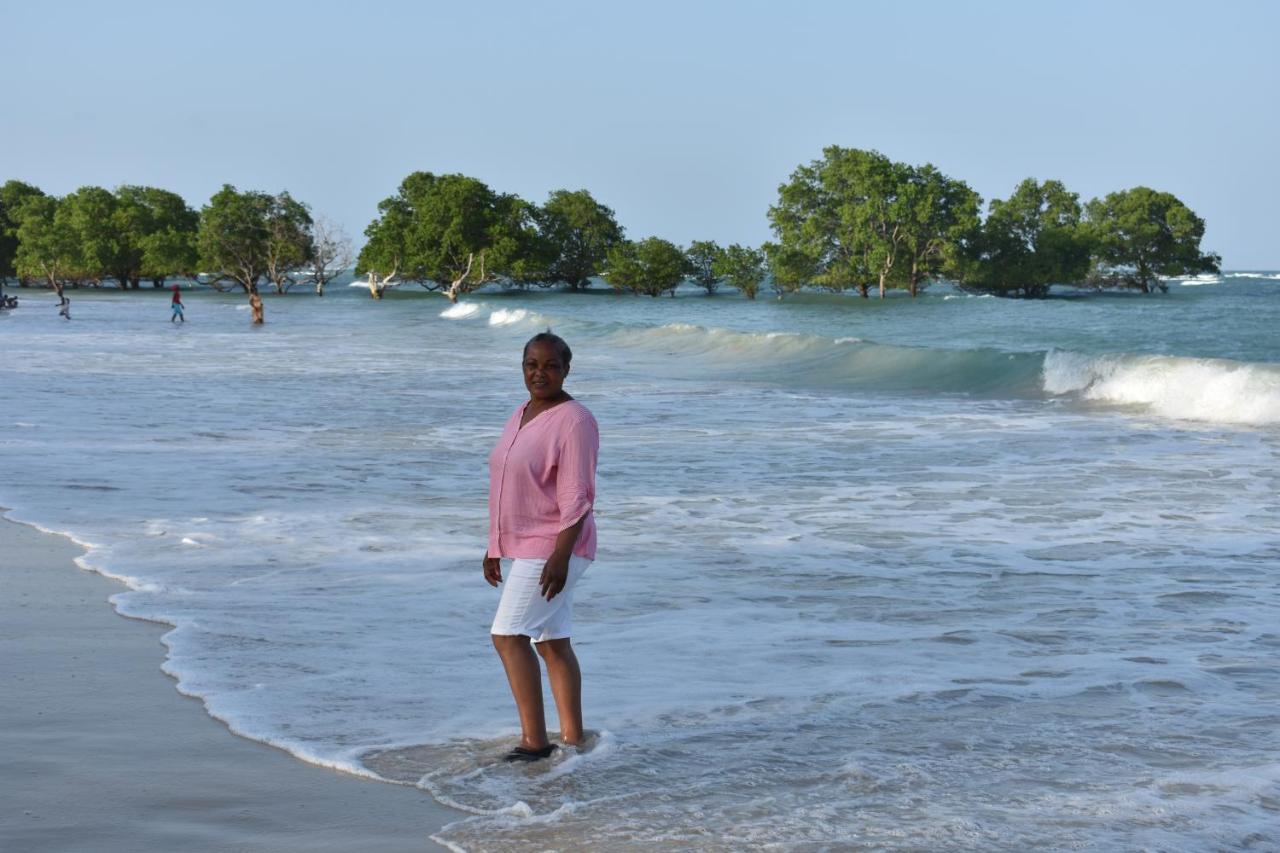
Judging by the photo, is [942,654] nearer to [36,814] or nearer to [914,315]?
[36,814]

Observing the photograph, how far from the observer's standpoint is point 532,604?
4.27m

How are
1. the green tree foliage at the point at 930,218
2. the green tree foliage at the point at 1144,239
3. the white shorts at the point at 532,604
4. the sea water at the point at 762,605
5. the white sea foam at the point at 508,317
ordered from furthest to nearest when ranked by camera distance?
the green tree foliage at the point at 1144,239
the green tree foliage at the point at 930,218
the white sea foam at the point at 508,317
the white shorts at the point at 532,604
the sea water at the point at 762,605

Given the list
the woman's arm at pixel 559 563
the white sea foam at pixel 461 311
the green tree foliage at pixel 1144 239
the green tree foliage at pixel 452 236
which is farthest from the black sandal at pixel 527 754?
the green tree foliage at pixel 1144 239

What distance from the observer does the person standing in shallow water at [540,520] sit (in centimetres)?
418


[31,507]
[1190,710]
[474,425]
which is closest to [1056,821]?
[1190,710]

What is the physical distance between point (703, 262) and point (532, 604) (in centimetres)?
9594

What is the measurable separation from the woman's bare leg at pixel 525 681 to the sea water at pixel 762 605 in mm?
127

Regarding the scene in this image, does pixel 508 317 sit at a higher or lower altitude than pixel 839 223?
lower

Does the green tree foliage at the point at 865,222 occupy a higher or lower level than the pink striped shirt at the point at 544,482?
higher

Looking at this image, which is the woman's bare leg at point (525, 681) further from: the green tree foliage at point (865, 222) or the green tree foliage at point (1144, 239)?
the green tree foliage at point (1144, 239)

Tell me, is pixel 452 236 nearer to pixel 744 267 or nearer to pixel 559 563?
pixel 744 267

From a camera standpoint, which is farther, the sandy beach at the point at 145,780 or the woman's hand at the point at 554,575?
the woman's hand at the point at 554,575

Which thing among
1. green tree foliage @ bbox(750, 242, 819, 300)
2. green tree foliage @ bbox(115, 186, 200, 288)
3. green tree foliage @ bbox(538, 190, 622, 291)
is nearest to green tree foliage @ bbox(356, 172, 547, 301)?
green tree foliage @ bbox(538, 190, 622, 291)

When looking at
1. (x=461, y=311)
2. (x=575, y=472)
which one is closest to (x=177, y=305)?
(x=461, y=311)
